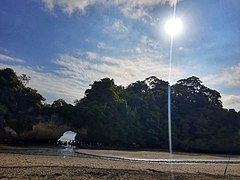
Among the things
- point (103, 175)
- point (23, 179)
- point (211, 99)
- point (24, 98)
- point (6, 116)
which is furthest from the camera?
point (211, 99)

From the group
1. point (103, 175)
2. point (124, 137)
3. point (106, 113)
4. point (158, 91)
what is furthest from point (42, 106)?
point (103, 175)

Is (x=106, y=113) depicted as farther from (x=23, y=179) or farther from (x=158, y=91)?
(x=23, y=179)

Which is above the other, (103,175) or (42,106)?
(42,106)

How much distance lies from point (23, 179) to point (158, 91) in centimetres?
5602

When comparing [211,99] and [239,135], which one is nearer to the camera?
[239,135]

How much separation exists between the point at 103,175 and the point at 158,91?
52825mm

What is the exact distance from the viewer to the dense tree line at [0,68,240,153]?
46956 millimetres

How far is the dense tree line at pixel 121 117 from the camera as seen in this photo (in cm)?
4696

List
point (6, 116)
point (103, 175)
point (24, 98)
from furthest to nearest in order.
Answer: point (24, 98)
point (6, 116)
point (103, 175)

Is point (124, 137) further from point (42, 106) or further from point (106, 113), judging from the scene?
point (42, 106)

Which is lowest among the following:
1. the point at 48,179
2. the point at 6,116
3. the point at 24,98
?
the point at 48,179

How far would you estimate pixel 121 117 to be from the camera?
52.9 metres

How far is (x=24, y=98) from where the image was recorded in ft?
158

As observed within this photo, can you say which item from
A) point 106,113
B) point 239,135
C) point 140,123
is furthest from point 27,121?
point 239,135
